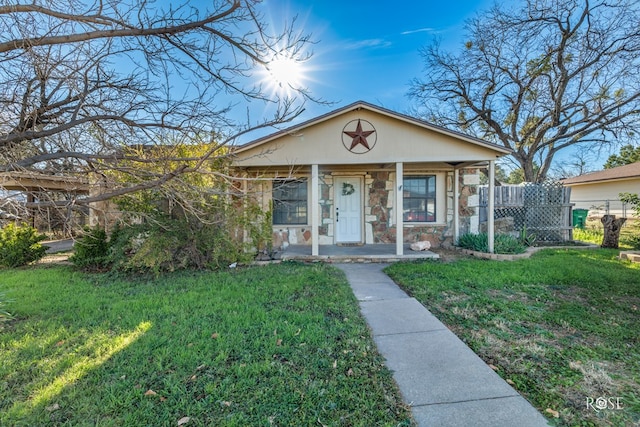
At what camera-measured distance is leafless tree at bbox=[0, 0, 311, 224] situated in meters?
3.03

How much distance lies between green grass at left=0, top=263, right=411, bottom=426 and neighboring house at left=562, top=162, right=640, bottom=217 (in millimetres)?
17604

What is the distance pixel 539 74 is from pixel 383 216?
12491 mm

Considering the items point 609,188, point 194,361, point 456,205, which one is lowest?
point 194,361

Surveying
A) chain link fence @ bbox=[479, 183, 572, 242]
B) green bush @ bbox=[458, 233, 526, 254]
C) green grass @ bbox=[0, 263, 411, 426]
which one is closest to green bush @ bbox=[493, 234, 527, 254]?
green bush @ bbox=[458, 233, 526, 254]

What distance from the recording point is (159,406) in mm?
2115

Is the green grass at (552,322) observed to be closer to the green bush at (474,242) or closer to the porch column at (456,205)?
the green bush at (474,242)

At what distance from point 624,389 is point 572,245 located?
8.93m

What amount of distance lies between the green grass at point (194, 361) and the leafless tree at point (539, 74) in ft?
52.2

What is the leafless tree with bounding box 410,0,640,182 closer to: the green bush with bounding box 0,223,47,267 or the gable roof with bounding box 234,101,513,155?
the gable roof with bounding box 234,101,513,155

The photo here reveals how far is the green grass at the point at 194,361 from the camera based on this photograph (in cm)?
205

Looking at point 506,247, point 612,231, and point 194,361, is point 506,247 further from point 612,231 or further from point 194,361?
point 194,361

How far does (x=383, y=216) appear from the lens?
8.88m

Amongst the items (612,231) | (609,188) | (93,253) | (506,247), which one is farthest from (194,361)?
(609,188)

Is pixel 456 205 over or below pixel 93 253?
over
